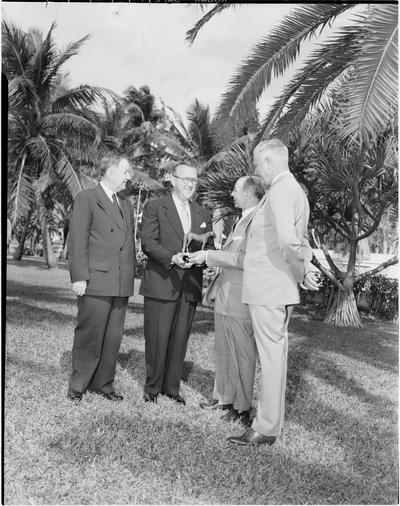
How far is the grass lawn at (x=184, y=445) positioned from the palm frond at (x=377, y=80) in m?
2.58

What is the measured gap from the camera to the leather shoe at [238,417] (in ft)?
14.8

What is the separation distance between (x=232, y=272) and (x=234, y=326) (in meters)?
0.44

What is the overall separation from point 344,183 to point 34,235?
185ft

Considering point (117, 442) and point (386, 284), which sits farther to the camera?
point (386, 284)

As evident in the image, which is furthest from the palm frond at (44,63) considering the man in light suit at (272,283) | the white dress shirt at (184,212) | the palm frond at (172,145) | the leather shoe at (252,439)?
the leather shoe at (252,439)

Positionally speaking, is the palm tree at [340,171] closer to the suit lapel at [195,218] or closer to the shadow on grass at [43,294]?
the suit lapel at [195,218]

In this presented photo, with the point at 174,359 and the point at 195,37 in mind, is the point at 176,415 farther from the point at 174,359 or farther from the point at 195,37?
the point at 195,37

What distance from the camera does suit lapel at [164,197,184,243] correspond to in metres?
5.04

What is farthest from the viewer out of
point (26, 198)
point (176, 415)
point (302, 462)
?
point (26, 198)

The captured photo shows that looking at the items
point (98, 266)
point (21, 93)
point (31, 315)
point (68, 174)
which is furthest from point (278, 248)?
point (21, 93)

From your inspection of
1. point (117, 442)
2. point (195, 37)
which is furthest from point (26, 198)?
point (117, 442)

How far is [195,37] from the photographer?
286 inches

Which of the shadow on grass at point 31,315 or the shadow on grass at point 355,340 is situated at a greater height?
the shadow on grass at point 31,315

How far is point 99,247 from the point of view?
4805 millimetres
